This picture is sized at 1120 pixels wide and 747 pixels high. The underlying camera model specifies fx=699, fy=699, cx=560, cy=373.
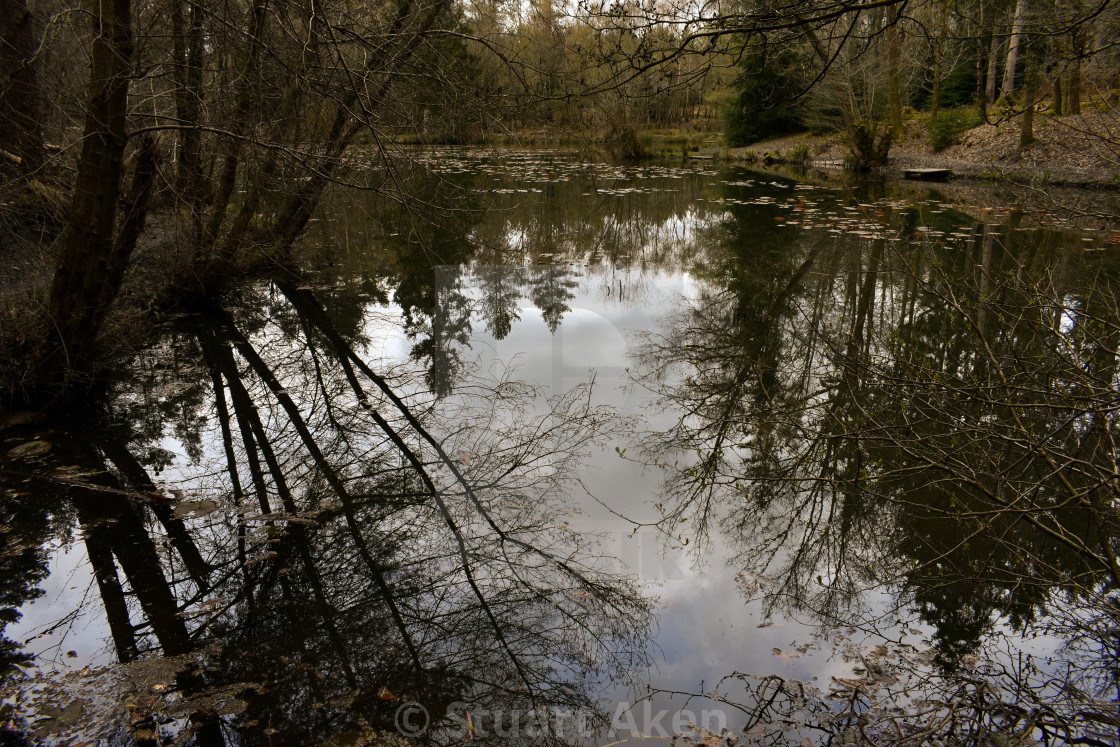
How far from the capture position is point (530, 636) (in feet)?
10.9

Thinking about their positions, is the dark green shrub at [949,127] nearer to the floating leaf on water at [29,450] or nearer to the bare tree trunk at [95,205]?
the bare tree trunk at [95,205]

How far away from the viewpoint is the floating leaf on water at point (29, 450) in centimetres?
484

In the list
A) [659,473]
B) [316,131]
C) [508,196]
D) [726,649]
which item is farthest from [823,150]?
[726,649]

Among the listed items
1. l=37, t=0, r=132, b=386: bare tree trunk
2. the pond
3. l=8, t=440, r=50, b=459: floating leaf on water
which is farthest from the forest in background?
the pond

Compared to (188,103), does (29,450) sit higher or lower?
lower

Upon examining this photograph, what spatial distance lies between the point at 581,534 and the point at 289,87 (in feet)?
16.8

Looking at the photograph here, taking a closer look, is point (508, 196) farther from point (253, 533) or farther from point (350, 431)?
point (253, 533)

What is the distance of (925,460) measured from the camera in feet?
11.3

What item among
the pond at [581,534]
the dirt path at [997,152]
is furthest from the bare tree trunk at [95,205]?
the dirt path at [997,152]

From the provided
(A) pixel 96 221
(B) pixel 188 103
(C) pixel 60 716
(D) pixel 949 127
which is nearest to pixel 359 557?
(C) pixel 60 716

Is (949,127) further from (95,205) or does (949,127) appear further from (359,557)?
(359,557)

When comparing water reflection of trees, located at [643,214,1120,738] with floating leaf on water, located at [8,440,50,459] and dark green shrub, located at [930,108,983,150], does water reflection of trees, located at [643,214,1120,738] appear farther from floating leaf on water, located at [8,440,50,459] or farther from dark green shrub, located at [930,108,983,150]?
dark green shrub, located at [930,108,983,150]

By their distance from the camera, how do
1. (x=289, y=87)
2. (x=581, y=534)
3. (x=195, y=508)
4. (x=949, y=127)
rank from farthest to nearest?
(x=949, y=127) → (x=289, y=87) → (x=195, y=508) → (x=581, y=534)

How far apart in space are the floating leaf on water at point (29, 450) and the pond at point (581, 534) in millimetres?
30
